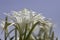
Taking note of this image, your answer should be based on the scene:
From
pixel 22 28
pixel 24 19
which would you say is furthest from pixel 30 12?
pixel 22 28

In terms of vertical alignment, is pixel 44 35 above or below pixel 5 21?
below

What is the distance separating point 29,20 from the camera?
177 centimetres

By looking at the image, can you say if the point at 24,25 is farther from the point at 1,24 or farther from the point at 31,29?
the point at 1,24

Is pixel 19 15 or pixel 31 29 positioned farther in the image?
pixel 19 15

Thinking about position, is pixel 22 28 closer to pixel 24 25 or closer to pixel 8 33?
pixel 24 25

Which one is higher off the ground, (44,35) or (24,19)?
(24,19)

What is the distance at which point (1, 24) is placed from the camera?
6.21 ft

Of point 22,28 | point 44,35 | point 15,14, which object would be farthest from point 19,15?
point 44,35

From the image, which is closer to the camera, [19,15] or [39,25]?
[39,25]

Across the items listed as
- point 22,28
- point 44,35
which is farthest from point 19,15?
point 44,35

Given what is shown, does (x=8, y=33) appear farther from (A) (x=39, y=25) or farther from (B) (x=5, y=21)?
(A) (x=39, y=25)

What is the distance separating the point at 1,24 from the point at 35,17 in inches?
13.3

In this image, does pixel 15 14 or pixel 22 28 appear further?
pixel 15 14

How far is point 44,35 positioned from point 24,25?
20 centimetres
